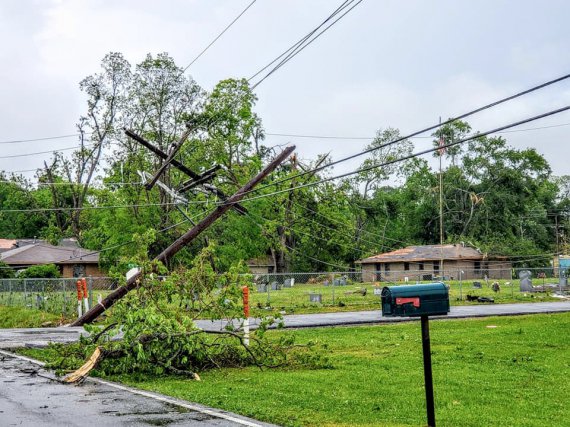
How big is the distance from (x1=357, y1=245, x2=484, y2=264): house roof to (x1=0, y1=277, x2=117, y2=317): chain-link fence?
43.3 m

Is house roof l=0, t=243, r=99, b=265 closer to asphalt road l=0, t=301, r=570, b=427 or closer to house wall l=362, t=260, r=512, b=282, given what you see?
house wall l=362, t=260, r=512, b=282

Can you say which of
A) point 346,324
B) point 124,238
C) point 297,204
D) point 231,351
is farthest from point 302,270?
point 231,351

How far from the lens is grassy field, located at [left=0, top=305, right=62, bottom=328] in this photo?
30891mm

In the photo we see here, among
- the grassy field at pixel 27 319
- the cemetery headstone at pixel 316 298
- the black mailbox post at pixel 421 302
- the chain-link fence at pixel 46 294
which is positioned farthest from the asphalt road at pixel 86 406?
the cemetery headstone at pixel 316 298

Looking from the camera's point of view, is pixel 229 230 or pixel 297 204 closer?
pixel 229 230

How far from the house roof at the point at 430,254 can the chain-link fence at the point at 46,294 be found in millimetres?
43303

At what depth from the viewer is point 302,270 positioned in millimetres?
74688

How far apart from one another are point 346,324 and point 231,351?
1178 centimetres

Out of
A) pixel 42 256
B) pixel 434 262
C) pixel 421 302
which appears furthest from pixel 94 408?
pixel 434 262

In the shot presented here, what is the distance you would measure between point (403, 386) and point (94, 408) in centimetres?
465

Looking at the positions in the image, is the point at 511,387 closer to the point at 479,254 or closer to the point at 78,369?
the point at 78,369

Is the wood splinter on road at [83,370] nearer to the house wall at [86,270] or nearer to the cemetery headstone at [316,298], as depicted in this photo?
the cemetery headstone at [316,298]

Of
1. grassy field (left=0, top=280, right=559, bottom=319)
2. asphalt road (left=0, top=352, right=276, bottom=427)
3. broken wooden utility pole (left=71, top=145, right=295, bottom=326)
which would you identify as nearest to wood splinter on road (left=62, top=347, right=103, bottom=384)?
asphalt road (left=0, top=352, right=276, bottom=427)

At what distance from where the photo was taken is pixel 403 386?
12281 mm
